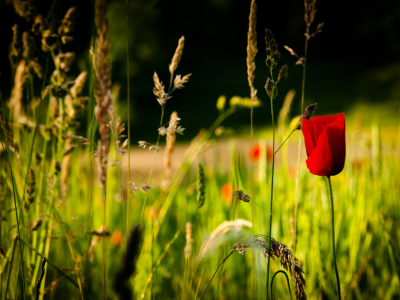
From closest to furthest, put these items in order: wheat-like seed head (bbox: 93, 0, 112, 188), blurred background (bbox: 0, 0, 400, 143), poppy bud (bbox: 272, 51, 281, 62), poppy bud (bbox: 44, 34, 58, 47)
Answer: wheat-like seed head (bbox: 93, 0, 112, 188) < poppy bud (bbox: 272, 51, 281, 62) < poppy bud (bbox: 44, 34, 58, 47) < blurred background (bbox: 0, 0, 400, 143)

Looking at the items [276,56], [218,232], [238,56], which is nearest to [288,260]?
[218,232]

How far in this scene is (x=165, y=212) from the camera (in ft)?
2.40

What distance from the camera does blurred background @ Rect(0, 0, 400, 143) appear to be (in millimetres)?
6980

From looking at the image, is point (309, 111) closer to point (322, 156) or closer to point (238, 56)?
point (322, 156)

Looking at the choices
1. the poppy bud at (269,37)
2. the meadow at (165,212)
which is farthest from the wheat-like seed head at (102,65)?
the poppy bud at (269,37)

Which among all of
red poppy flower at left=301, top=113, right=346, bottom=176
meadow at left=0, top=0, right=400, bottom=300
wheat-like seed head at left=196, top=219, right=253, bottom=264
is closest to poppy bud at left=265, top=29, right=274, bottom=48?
meadow at left=0, top=0, right=400, bottom=300

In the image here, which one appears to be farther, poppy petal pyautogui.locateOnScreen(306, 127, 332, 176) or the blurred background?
the blurred background

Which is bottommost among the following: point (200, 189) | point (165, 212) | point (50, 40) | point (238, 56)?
point (165, 212)

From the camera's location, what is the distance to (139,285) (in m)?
0.69

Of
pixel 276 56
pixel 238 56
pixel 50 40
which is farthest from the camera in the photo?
pixel 238 56

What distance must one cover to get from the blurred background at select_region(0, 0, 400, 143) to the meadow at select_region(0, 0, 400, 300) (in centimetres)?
464

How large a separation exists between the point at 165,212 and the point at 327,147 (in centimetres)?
43

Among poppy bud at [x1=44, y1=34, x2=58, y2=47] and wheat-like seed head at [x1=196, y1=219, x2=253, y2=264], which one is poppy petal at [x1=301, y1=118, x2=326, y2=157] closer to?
wheat-like seed head at [x1=196, y1=219, x2=253, y2=264]

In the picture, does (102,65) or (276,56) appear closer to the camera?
(102,65)
